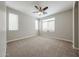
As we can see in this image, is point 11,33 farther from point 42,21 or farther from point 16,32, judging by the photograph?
point 42,21

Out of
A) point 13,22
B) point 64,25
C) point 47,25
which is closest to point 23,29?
point 13,22

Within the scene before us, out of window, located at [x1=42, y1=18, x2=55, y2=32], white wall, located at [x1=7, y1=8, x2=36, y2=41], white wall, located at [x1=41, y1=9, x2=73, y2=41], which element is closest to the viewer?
window, located at [x1=42, y1=18, x2=55, y2=32]

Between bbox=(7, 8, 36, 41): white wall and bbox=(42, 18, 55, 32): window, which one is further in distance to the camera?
bbox=(7, 8, 36, 41): white wall

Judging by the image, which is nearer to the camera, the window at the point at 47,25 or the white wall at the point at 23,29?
the window at the point at 47,25

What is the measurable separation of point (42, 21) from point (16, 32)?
1.11 meters

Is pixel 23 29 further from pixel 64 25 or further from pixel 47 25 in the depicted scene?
pixel 64 25

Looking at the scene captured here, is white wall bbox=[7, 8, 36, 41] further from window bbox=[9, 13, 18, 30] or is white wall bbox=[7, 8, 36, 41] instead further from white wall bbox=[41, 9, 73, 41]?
white wall bbox=[41, 9, 73, 41]

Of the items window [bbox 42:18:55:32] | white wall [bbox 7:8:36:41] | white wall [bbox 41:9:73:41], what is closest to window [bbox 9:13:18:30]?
white wall [bbox 7:8:36:41]

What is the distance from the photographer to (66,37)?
2.96 metres

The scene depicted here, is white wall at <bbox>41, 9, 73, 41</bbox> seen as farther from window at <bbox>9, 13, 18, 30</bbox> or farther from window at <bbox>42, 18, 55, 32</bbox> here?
window at <bbox>9, 13, 18, 30</bbox>

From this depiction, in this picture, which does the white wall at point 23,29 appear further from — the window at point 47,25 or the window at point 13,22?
the window at point 47,25

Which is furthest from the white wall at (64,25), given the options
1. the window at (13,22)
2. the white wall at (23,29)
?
the window at (13,22)

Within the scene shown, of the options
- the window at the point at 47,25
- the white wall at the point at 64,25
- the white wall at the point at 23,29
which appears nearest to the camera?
the window at the point at 47,25

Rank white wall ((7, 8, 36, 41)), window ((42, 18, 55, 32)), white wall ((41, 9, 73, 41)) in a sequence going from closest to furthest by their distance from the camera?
window ((42, 18, 55, 32)), white wall ((7, 8, 36, 41)), white wall ((41, 9, 73, 41))
